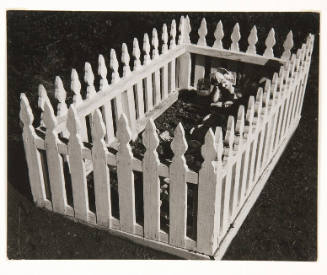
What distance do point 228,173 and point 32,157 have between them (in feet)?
5.26

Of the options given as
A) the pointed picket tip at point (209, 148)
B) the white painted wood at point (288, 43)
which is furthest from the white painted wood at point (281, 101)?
the pointed picket tip at point (209, 148)

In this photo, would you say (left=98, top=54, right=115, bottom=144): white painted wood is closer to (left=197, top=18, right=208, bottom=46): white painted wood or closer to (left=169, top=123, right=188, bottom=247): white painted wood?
(left=169, top=123, right=188, bottom=247): white painted wood

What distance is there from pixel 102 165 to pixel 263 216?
1.63 m

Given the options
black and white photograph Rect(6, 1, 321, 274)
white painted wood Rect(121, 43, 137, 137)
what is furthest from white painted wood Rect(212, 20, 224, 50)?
white painted wood Rect(121, 43, 137, 137)

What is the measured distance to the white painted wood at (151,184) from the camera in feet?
10.8

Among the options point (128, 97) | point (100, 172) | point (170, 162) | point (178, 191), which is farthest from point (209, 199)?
point (128, 97)

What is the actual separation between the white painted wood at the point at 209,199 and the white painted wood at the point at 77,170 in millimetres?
957

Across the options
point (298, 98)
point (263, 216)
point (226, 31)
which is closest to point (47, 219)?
point (263, 216)

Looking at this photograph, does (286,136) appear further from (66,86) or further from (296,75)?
(66,86)

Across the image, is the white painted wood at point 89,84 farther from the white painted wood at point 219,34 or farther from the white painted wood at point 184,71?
the white painted wood at point 219,34

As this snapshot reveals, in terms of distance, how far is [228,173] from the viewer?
3.47 meters

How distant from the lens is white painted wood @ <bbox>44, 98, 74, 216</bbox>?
141 inches

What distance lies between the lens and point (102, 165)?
11.8 feet

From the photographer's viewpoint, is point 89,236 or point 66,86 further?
point 66,86
